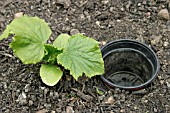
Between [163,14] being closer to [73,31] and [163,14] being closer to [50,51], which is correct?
[73,31]

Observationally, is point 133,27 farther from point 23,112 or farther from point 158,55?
point 23,112

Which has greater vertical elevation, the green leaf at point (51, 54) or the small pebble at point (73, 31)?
the small pebble at point (73, 31)

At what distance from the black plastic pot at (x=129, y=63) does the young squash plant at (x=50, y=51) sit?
0.33 meters

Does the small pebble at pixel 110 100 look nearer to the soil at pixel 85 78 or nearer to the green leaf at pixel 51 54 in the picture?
the soil at pixel 85 78

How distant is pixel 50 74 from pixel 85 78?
11.3 inches

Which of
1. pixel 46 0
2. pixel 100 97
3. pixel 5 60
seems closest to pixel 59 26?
pixel 46 0

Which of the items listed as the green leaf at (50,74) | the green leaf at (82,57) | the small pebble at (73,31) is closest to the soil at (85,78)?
the small pebble at (73,31)

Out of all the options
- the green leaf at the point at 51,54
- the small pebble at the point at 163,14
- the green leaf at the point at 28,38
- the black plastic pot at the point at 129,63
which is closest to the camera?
the green leaf at the point at 28,38

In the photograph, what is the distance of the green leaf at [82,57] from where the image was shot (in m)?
2.52

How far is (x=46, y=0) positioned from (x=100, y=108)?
1.14 m

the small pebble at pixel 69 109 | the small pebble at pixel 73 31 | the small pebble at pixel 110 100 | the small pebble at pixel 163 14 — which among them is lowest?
the small pebble at pixel 69 109

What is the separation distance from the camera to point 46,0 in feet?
10.6

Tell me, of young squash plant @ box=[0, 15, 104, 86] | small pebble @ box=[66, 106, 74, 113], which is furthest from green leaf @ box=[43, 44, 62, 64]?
small pebble @ box=[66, 106, 74, 113]

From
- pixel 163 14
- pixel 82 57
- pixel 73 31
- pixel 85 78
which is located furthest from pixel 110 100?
pixel 163 14
